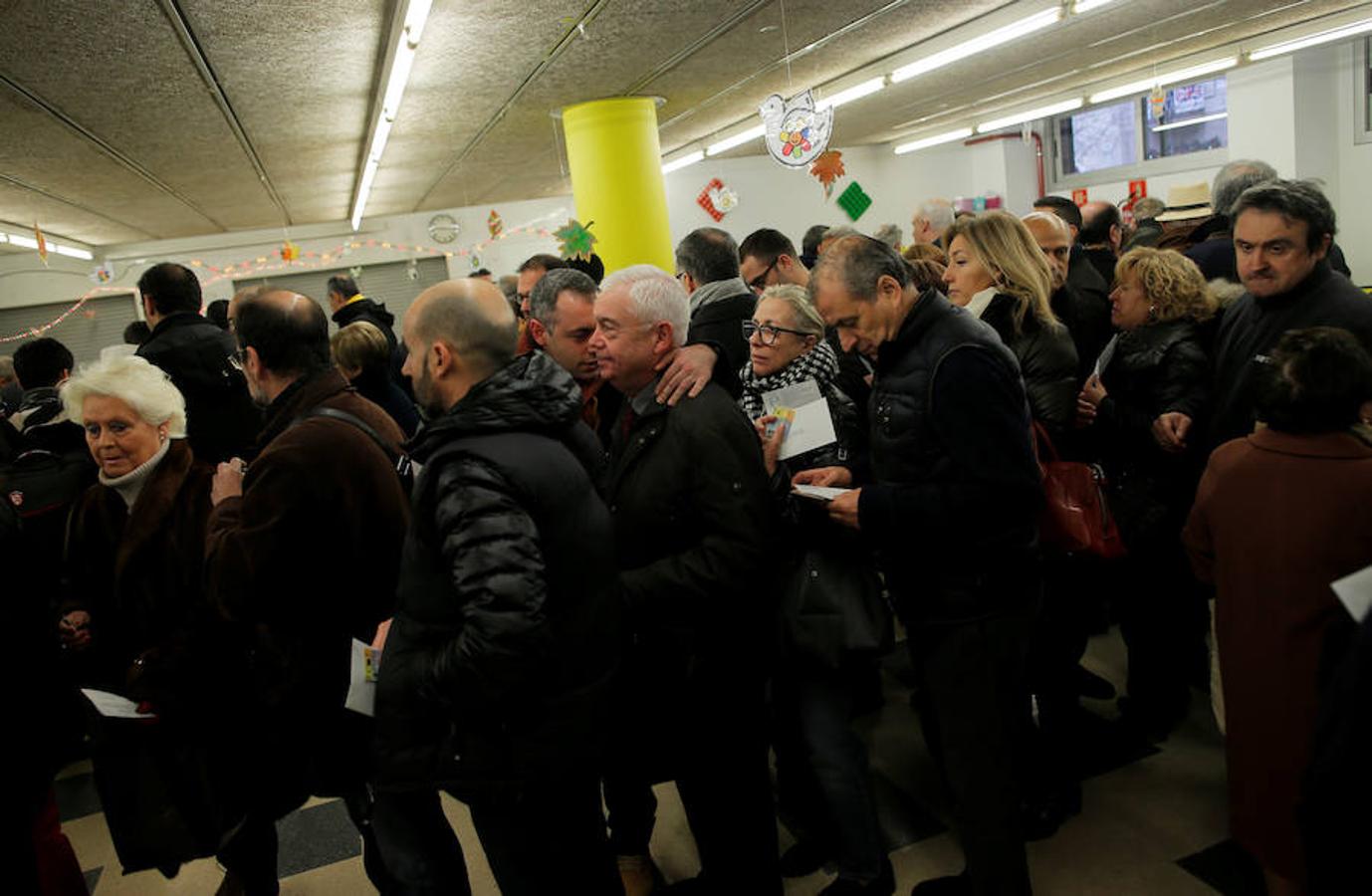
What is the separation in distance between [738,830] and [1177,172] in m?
14.2

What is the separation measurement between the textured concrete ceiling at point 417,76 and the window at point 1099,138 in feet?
11.4

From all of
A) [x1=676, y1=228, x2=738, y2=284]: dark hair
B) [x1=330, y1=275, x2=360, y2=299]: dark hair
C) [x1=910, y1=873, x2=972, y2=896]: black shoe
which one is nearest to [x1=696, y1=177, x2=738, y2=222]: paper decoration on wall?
[x1=330, y1=275, x2=360, y2=299]: dark hair

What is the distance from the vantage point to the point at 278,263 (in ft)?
49.9

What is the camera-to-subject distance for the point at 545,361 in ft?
6.26

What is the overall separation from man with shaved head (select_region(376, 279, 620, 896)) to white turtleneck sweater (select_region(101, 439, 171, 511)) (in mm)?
1082

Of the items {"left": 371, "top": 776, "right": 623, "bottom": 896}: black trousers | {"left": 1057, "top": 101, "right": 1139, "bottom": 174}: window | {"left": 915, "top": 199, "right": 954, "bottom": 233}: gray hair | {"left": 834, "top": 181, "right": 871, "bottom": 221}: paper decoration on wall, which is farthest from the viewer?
{"left": 1057, "top": 101, "right": 1139, "bottom": 174}: window

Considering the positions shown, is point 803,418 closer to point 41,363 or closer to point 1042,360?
point 1042,360

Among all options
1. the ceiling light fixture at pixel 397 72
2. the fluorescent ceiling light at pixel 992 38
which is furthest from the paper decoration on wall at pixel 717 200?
the ceiling light fixture at pixel 397 72

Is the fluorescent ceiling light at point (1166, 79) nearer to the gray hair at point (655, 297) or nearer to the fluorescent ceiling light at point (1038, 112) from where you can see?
the fluorescent ceiling light at point (1038, 112)

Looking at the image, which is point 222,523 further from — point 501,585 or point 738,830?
point 738,830

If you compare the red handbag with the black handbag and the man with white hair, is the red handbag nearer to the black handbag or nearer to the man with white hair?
the black handbag

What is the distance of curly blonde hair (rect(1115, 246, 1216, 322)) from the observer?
2.95m

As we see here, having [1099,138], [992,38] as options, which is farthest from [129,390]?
[1099,138]

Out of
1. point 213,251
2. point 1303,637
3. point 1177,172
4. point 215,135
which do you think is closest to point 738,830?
point 1303,637
